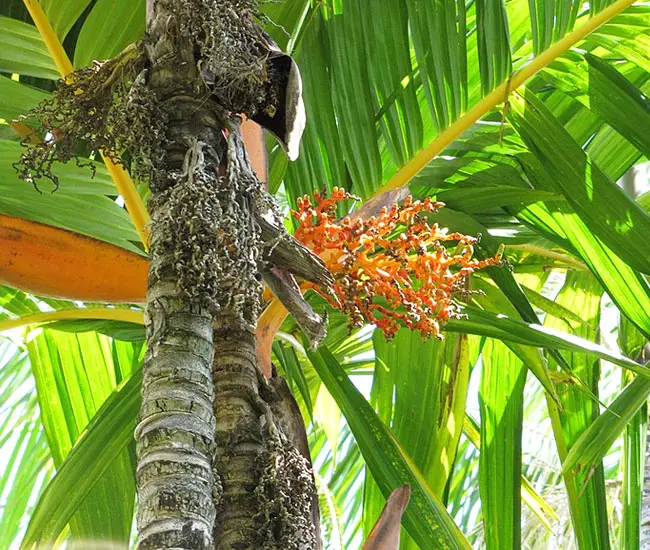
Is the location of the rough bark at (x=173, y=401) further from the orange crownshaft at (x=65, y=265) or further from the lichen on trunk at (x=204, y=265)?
the orange crownshaft at (x=65, y=265)

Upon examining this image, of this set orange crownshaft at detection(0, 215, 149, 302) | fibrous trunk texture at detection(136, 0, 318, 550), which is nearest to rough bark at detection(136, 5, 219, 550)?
fibrous trunk texture at detection(136, 0, 318, 550)

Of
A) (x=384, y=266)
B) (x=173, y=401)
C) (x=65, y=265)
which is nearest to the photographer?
(x=173, y=401)

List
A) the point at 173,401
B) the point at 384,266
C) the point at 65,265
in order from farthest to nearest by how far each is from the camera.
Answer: the point at 65,265 → the point at 384,266 → the point at 173,401

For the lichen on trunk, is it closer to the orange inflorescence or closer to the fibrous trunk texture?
the fibrous trunk texture

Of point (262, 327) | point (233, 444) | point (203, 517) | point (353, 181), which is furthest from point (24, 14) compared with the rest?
point (203, 517)

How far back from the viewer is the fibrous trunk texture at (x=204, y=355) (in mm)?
1034

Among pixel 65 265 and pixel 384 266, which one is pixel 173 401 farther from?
pixel 65 265

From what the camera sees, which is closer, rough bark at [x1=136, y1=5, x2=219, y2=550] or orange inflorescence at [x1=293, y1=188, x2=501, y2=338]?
rough bark at [x1=136, y1=5, x2=219, y2=550]

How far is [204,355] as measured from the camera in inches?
44.5

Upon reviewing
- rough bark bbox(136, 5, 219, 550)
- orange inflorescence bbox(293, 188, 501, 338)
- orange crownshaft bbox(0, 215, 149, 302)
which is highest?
orange crownshaft bbox(0, 215, 149, 302)

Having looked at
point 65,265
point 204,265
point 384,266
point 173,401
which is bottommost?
point 173,401

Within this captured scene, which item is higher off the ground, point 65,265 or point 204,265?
point 65,265

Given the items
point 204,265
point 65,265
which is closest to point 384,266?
point 204,265

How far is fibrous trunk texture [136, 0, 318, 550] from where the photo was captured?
1.03 metres
